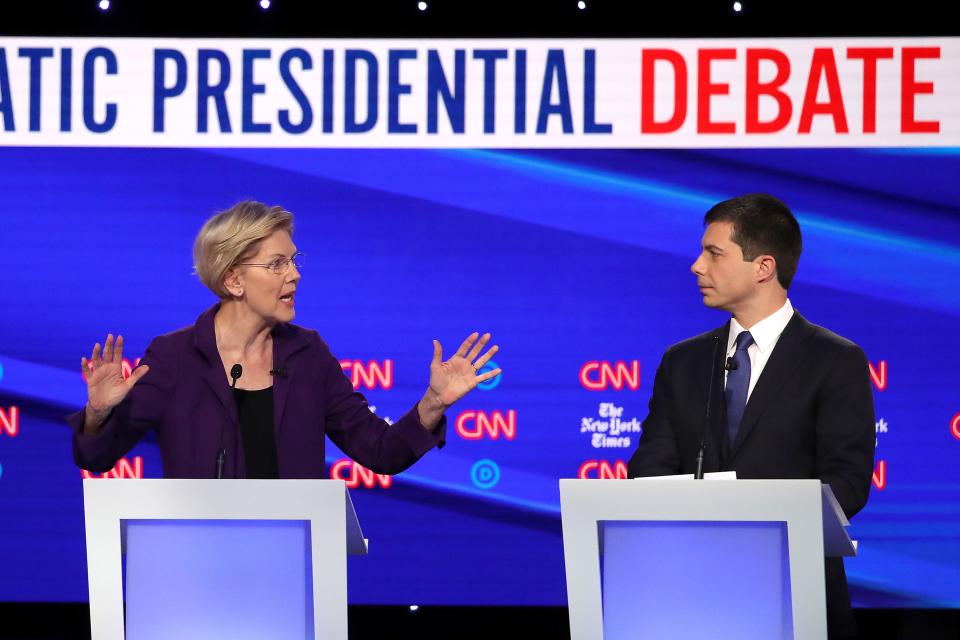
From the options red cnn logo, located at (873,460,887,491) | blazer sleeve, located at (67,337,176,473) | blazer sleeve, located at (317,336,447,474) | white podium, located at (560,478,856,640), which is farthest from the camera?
red cnn logo, located at (873,460,887,491)

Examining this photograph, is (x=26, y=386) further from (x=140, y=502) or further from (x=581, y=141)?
(x=140, y=502)

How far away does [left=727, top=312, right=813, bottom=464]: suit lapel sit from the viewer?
303 centimetres

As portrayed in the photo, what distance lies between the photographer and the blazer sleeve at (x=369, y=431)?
3143 millimetres

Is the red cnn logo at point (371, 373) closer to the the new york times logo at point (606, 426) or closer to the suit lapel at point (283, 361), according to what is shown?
the the new york times logo at point (606, 426)

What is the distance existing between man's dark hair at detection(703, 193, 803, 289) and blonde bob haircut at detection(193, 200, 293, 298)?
3.75ft

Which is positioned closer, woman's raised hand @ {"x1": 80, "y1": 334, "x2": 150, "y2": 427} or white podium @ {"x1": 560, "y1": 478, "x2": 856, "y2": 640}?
white podium @ {"x1": 560, "y1": 478, "x2": 856, "y2": 640}

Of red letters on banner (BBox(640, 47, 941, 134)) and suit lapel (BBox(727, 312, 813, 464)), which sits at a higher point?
red letters on banner (BBox(640, 47, 941, 134))

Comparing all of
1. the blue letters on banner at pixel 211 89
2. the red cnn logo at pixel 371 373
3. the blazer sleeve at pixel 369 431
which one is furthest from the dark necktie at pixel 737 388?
the blue letters on banner at pixel 211 89

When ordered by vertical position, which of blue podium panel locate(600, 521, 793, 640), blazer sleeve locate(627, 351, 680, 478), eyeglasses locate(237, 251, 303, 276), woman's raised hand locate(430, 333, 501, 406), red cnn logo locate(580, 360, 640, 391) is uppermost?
eyeglasses locate(237, 251, 303, 276)

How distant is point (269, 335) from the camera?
3277mm

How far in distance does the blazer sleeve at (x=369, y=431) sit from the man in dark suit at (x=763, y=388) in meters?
0.55

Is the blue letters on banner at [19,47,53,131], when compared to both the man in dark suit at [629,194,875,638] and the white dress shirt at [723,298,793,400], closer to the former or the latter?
the man in dark suit at [629,194,875,638]
